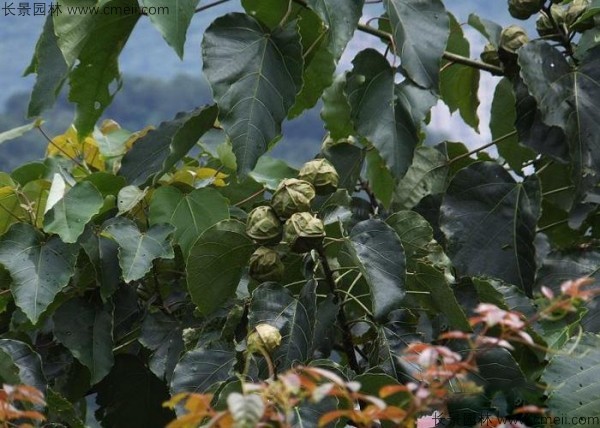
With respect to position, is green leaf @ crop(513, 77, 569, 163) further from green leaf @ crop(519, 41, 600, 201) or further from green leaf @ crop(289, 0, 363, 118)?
green leaf @ crop(289, 0, 363, 118)

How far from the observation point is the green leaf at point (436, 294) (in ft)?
→ 4.93

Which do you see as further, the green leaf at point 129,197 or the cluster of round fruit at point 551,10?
the cluster of round fruit at point 551,10

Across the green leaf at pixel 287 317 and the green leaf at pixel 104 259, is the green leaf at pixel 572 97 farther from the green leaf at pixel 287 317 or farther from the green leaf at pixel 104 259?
the green leaf at pixel 104 259

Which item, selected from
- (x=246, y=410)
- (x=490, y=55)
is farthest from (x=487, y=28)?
(x=246, y=410)

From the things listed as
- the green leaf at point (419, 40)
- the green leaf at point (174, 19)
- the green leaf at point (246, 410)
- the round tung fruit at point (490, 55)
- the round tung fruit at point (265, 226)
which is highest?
the green leaf at point (246, 410)

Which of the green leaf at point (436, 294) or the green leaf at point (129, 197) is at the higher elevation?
the green leaf at point (129, 197)

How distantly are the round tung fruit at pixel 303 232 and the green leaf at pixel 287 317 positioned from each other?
74 millimetres

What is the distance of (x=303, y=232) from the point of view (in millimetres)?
1413

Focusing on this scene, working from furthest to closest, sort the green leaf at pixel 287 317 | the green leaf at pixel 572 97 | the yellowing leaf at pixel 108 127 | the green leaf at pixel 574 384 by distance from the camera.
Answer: the yellowing leaf at pixel 108 127
the green leaf at pixel 572 97
the green leaf at pixel 287 317
the green leaf at pixel 574 384

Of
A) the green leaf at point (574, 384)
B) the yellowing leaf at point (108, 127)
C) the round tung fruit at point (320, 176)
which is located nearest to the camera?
the green leaf at point (574, 384)

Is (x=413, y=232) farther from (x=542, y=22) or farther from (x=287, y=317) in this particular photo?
(x=542, y=22)

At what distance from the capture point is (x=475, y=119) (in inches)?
83.1

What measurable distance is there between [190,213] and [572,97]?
548 millimetres

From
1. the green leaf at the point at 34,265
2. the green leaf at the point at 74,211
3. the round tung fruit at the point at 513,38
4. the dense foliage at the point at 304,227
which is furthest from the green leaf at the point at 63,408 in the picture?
the round tung fruit at the point at 513,38
